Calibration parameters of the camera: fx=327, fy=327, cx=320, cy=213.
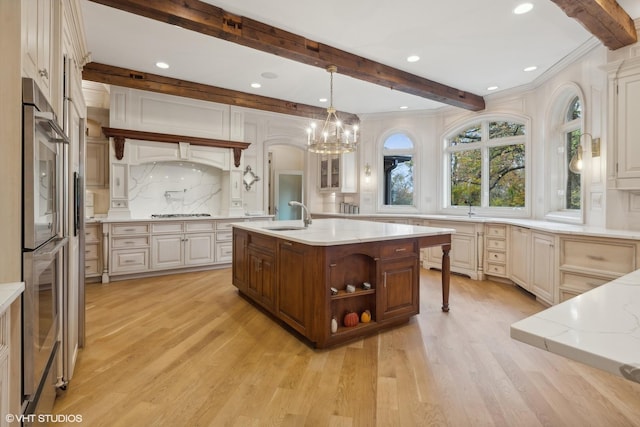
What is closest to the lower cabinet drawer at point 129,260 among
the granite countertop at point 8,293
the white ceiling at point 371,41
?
the white ceiling at point 371,41

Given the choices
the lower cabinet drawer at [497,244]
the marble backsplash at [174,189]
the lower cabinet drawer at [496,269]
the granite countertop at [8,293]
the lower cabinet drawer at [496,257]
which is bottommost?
the lower cabinet drawer at [496,269]

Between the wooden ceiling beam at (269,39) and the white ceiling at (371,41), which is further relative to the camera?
the white ceiling at (371,41)

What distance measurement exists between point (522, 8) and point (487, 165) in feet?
9.72

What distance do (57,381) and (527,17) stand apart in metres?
4.59

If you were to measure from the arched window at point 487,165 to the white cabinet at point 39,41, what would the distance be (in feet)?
18.1

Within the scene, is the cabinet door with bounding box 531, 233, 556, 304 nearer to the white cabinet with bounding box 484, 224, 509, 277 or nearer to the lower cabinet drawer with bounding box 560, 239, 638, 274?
the lower cabinet drawer with bounding box 560, 239, 638, 274

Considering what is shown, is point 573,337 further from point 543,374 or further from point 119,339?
point 119,339

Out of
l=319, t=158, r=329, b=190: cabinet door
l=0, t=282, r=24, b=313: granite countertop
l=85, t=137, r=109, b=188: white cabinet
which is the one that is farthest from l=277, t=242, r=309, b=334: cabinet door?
l=319, t=158, r=329, b=190: cabinet door

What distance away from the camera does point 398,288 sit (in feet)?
9.79

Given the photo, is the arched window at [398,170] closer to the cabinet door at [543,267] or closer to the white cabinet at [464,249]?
the white cabinet at [464,249]

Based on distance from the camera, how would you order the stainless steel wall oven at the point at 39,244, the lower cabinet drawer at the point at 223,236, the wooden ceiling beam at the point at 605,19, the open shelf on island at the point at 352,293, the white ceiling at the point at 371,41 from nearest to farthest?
the stainless steel wall oven at the point at 39,244
the wooden ceiling beam at the point at 605,19
the open shelf on island at the point at 352,293
the white ceiling at the point at 371,41
the lower cabinet drawer at the point at 223,236

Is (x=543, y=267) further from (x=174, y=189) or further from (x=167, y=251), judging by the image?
(x=174, y=189)

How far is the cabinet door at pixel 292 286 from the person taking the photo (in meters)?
2.67

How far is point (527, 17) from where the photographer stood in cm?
307
